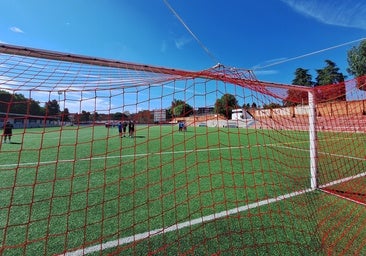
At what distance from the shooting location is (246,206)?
11.1ft

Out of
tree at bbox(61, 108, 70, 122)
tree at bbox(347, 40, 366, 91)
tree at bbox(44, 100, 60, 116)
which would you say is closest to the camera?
tree at bbox(44, 100, 60, 116)

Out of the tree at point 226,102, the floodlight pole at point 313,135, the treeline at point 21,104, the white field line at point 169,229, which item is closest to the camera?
the white field line at point 169,229

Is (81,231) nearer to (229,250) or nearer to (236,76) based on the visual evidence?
(229,250)

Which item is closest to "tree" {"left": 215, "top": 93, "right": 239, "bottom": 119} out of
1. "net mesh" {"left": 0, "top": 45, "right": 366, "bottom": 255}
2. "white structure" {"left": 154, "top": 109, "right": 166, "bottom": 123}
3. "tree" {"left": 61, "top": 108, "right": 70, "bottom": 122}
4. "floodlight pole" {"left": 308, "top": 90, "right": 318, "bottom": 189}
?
"net mesh" {"left": 0, "top": 45, "right": 366, "bottom": 255}

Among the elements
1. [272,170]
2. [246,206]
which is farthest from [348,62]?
[246,206]

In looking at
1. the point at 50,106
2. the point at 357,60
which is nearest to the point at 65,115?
the point at 50,106

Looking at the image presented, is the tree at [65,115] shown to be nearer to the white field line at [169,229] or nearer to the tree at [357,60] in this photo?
the white field line at [169,229]

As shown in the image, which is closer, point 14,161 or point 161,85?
point 161,85

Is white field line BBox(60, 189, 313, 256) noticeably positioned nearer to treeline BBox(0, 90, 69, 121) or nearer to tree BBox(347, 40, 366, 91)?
treeline BBox(0, 90, 69, 121)

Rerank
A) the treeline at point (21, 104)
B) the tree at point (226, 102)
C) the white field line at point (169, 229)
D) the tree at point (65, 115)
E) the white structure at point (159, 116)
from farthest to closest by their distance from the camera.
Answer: the white structure at point (159, 116) → the tree at point (226, 102) → the tree at point (65, 115) → the treeline at point (21, 104) → the white field line at point (169, 229)

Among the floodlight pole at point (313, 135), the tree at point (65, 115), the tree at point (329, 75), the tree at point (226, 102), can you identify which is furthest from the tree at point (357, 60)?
the tree at point (65, 115)

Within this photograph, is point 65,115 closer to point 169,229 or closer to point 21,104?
point 21,104

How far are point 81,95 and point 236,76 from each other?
85.2 inches

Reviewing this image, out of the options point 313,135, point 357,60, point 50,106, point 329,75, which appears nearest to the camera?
point 50,106
